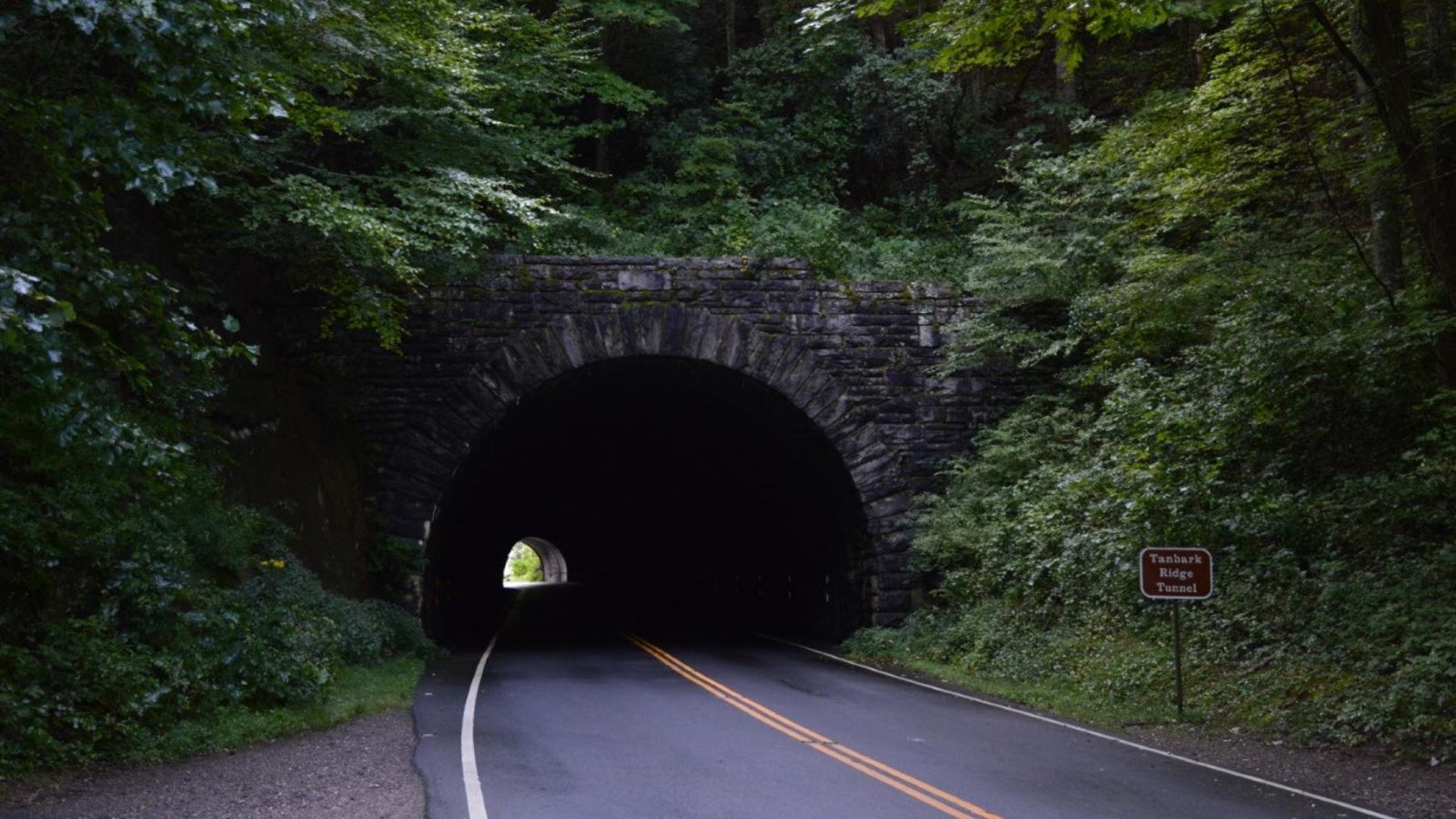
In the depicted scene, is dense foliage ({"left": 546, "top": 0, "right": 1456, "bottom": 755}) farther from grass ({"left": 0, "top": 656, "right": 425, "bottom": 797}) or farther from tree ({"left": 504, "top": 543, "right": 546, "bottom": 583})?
tree ({"left": 504, "top": 543, "right": 546, "bottom": 583})

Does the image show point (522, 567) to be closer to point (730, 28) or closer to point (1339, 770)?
point (730, 28)

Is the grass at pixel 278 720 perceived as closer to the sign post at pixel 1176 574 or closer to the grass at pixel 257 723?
the grass at pixel 257 723

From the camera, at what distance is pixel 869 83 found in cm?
2938

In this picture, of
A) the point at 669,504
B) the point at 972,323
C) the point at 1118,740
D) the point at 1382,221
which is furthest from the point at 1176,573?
the point at 669,504

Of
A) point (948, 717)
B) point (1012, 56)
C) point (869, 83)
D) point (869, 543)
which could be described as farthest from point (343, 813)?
point (869, 83)

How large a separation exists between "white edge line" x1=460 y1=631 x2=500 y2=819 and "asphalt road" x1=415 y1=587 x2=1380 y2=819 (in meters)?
0.03

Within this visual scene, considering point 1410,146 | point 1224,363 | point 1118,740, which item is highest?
point 1410,146

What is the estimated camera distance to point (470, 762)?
895 cm

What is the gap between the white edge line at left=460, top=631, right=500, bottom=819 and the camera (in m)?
7.32

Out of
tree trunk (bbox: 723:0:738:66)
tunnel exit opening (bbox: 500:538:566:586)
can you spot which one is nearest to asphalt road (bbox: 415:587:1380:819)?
tree trunk (bbox: 723:0:738:66)

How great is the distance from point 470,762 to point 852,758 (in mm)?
2875

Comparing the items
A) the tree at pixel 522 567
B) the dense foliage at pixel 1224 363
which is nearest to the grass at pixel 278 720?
the dense foliage at pixel 1224 363

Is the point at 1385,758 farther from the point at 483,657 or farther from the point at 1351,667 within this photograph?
the point at 483,657

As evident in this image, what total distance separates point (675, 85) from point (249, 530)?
68.3 feet
